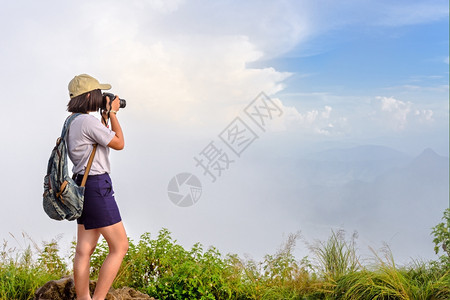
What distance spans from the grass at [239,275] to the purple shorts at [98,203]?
5.54 ft

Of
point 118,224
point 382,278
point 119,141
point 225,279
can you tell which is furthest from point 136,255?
point 382,278

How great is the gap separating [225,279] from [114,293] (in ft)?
4.88

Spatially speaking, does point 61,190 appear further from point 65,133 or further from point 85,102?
point 85,102

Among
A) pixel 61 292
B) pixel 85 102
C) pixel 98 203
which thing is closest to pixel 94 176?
pixel 98 203

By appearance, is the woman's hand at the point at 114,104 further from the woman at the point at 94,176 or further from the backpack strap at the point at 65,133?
the backpack strap at the point at 65,133

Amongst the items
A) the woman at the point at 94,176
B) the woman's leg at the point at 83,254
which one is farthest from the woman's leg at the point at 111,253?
Answer: the woman's leg at the point at 83,254

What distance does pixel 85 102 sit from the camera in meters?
4.88

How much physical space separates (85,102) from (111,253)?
4.84 feet

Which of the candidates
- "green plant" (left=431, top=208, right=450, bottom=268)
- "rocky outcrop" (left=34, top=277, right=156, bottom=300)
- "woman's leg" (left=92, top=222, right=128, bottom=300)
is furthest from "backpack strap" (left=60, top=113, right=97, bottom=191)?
"green plant" (left=431, top=208, right=450, bottom=268)

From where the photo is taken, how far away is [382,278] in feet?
19.5

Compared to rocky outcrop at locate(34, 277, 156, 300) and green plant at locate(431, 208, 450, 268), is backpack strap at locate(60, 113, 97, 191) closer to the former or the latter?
rocky outcrop at locate(34, 277, 156, 300)

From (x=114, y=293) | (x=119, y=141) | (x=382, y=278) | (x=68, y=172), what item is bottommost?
(x=114, y=293)

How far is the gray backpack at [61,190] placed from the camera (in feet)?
15.1

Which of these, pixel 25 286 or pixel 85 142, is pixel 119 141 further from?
pixel 25 286
